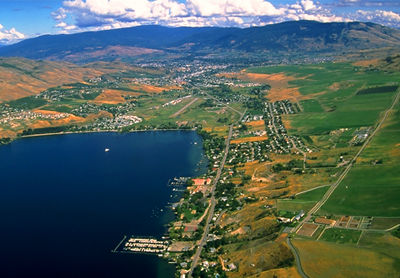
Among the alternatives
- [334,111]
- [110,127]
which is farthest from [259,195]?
[110,127]

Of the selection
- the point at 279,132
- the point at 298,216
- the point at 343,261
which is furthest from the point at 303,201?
the point at 279,132

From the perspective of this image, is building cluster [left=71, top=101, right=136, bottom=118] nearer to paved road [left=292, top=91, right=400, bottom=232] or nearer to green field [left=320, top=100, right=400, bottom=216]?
paved road [left=292, top=91, right=400, bottom=232]

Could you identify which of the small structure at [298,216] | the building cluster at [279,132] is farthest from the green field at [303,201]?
the building cluster at [279,132]

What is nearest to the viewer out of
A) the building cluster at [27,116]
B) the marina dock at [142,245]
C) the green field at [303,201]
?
the marina dock at [142,245]

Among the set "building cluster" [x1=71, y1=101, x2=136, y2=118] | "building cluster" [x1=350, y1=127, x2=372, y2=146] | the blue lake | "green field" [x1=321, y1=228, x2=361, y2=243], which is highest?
"building cluster" [x1=350, y1=127, x2=372, y2=146]

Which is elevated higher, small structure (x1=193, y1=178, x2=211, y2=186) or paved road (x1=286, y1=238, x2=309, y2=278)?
paved road (x1=286, y1=238, x2=309, y2=278)

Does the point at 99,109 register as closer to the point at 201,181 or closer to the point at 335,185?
the point at 201,181

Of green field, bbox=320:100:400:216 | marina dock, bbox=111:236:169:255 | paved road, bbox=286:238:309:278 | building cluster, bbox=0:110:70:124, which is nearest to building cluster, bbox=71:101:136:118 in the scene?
building cluster, bbox=0:110:70:124

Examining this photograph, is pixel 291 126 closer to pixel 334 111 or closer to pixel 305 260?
pixel 334 111

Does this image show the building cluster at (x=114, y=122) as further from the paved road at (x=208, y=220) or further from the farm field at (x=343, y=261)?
the farm field at (x=343, y=261)
